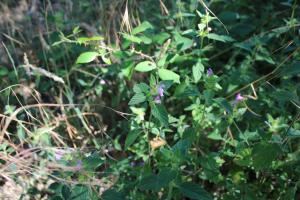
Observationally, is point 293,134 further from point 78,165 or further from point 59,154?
point 59,154

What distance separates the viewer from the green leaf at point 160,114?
1435 millimetres

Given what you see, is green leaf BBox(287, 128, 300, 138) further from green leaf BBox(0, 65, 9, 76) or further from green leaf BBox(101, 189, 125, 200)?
green leaf BBox(0, 65, 9, 76)

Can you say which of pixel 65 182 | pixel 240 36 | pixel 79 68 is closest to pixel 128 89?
pixel 79 68

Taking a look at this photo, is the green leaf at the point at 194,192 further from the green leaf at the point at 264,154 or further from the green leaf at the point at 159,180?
the green leaf at the point at 264,154

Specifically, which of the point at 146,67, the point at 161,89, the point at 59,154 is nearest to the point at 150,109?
the point at 146,67

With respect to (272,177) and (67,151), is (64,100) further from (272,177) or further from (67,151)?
(272,177)

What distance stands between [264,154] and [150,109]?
0.76 m

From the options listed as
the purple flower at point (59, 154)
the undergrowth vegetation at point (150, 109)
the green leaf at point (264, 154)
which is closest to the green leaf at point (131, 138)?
the undergrowth vegetation at point (150, 109)

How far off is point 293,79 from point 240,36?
1.13 feet

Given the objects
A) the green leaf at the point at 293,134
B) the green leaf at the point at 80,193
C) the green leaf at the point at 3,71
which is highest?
the green leaf at the point at 293,134

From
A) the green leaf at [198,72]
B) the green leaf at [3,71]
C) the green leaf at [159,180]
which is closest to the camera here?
the green leaf at [159,180]

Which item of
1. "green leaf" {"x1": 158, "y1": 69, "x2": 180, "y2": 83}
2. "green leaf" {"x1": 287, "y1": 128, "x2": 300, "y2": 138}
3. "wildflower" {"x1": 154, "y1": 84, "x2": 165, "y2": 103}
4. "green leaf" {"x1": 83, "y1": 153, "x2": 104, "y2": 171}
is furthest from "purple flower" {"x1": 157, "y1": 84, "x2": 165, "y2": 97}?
"green leaf" {"x1": 287, "y1": 128, "x2": 300, "y2": 138}

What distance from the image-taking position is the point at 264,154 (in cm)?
152

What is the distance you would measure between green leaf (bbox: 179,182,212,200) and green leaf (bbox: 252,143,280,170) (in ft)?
0.76
